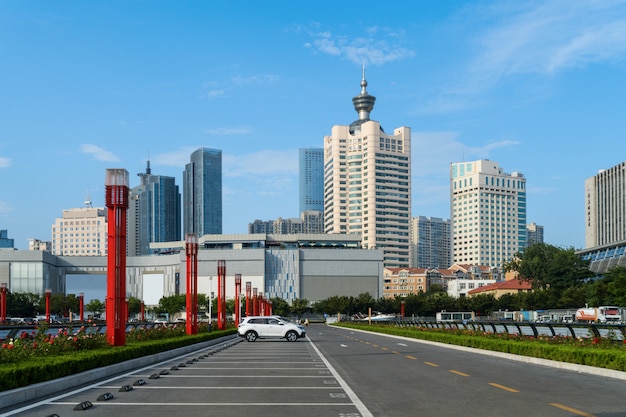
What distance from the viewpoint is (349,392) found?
1549 cm

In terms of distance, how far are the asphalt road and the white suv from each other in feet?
78.2

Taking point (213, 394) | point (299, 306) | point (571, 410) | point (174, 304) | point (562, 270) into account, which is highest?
point (571, 410)

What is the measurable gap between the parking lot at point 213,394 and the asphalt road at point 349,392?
0.02 m

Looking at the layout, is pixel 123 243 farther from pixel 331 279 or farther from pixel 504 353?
pixel 331 279

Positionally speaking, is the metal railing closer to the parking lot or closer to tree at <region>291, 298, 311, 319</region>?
the parking lot

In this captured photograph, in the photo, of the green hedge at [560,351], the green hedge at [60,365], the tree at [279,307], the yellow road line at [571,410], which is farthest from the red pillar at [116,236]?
the tree at [279,307]

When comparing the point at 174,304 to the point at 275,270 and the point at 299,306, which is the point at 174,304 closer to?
the point at 299,306

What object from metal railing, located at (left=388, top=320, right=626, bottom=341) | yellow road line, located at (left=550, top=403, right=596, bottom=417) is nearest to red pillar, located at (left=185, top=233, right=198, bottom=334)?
metal railing, located at (left=388, top=320, right=626, bottom=341)

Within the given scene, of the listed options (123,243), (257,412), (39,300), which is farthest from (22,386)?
(39,300)

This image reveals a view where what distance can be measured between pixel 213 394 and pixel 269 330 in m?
32.9

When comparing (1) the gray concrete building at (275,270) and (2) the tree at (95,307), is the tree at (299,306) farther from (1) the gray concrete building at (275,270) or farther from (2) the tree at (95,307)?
(2) the tree at (95,307)

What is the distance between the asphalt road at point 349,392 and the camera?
1260 cm

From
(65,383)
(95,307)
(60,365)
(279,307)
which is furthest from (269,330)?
(95,307)

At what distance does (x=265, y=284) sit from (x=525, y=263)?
74484 mm
